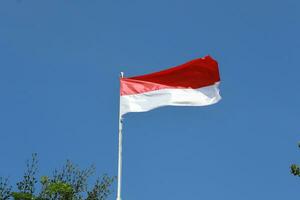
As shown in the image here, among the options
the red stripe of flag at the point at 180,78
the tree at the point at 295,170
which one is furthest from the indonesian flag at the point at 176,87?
the tree at the point at 295,170

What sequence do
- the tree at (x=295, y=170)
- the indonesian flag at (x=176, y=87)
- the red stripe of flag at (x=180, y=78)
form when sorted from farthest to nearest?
1. the tree at (x=295, y=170)
2. the red stripe of flag at (x=180, y=78)
3. the indonesian flag at (x=176, y=87)

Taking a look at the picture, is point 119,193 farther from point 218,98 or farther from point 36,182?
point 36,182

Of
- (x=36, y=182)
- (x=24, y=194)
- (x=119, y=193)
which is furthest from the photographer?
(x=36, y=182)

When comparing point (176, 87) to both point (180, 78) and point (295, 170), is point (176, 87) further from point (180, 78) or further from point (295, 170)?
point (295, 170)

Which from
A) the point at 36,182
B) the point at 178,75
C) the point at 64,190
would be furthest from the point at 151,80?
the point at 36,182

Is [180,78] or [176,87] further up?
[180,78]

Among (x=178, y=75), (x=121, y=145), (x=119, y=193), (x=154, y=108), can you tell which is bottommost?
(x=119, y=193)

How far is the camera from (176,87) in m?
18.6

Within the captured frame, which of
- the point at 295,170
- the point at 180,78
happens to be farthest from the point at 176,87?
the point at 295,170

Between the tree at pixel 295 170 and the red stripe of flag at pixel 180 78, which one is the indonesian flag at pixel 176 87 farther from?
the tree at pixel 295 170

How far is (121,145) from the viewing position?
1625cm

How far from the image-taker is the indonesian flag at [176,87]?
1814 cm

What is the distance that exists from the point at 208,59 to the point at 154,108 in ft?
7.37

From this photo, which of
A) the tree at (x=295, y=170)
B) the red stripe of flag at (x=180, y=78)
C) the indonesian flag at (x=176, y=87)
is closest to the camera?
the indonesian flag at (x=176, y=87)
